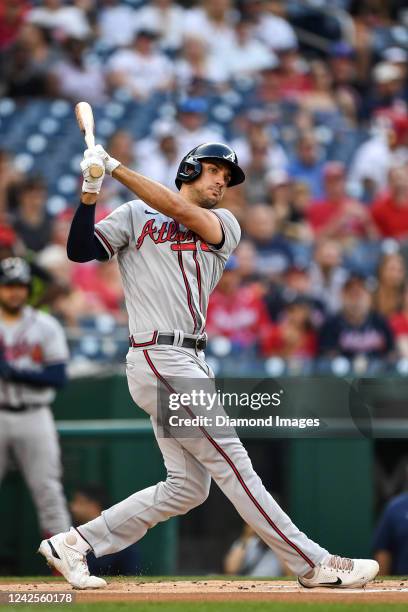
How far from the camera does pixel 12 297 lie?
697cm

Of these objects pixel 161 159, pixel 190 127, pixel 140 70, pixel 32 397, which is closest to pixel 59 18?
pixel 140 70

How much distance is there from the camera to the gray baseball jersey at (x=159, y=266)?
4383 mm

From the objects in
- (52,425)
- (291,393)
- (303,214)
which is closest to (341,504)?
(291,393)

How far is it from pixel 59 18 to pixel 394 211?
12.6ft

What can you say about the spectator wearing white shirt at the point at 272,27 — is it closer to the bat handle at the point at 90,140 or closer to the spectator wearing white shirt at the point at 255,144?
the spectator wearing white shirt at the point at 255,144

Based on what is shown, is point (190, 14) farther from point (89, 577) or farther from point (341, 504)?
point (89, 577)

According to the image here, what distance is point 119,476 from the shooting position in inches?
268

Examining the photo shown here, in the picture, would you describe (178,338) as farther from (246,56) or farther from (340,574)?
(246,56)

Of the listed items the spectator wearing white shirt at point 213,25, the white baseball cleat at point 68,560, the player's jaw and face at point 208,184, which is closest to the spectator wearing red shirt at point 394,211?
the spectator wearing white shirt at point 213,25

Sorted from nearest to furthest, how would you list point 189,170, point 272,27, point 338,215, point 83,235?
point 83,235 < point 189,170 < point 338,215 < point 272,27

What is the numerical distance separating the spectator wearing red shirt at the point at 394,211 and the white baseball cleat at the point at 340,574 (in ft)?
19.4

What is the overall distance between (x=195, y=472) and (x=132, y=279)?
2.37ft

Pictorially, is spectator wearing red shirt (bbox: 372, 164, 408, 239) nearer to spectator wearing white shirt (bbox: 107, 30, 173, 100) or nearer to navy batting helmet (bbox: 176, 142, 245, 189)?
spectator wearing white shirt (bbox: 107, 30, 173, 100)

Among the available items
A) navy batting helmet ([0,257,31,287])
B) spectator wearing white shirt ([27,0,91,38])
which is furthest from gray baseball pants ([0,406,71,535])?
spectator wearing white shirt ([27,0,91,38])
